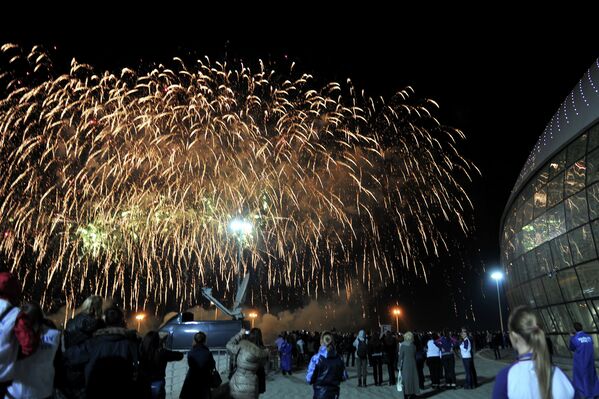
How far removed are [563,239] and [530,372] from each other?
18.7 m

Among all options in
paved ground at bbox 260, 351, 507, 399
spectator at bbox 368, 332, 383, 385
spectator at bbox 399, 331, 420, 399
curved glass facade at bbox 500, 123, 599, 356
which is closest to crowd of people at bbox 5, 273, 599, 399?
spectator at bbox 399, 331, 420, 399

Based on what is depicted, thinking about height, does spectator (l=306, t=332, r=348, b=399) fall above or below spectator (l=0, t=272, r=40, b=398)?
below

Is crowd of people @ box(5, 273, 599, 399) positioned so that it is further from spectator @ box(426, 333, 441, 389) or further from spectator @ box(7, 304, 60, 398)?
spectator @ box(426, 333, 441, 389)

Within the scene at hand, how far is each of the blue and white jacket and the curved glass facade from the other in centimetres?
1624

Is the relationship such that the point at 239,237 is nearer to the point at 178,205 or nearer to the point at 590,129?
the point at 178,205

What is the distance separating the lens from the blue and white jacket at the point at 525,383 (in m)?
2.86

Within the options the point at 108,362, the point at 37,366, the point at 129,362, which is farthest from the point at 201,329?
the point at 37,366

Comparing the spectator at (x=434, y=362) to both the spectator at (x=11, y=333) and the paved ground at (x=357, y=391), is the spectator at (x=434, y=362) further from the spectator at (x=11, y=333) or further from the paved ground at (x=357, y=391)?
the spectator at (x=11, y=333)

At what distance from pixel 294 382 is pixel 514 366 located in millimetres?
13431

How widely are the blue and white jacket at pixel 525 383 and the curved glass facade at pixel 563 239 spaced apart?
16.2 metres

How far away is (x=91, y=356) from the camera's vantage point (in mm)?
4762

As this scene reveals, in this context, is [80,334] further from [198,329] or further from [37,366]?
[198,329]

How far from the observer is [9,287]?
3363mm

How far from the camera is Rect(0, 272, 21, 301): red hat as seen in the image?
3315mm
